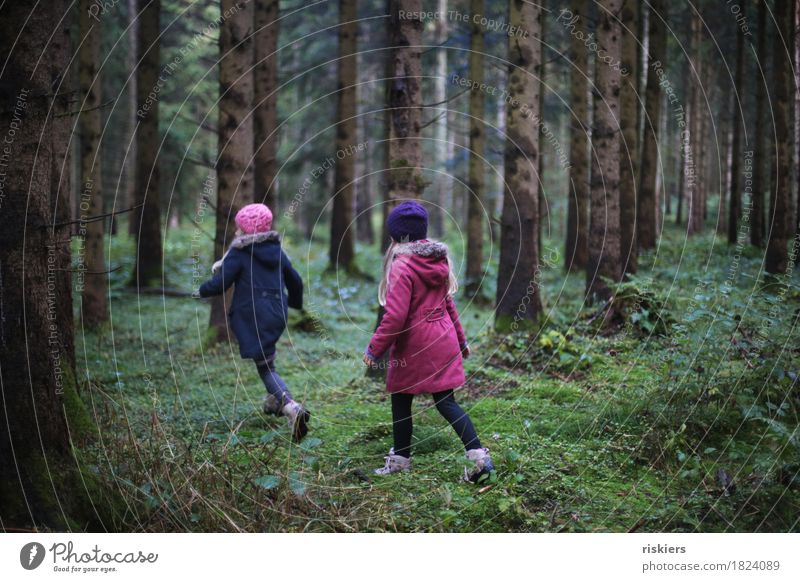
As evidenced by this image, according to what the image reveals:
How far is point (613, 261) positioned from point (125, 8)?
17197mm

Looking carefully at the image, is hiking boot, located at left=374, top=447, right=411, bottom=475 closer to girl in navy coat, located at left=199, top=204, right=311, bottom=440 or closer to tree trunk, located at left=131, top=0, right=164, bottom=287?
girl in navy coat, located at left=199, top=204, right=311, bottom=440

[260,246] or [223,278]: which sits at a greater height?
[260,246]

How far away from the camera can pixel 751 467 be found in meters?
5.18

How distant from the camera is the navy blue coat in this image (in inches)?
281

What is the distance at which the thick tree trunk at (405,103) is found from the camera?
808 cm

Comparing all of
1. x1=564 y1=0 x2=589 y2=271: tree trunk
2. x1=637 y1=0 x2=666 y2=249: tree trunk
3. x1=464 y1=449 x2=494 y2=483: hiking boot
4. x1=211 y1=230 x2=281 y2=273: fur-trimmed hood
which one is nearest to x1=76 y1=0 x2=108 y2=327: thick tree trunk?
x1=211 y1=230 x2=281 y2=273: fur-trimmed hood

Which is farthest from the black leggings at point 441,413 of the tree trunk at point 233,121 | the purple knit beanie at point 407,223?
the tree trunk at point 233,121

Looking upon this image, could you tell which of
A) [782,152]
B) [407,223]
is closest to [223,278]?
[407,223]

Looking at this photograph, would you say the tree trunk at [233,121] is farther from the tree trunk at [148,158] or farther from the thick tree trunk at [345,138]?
the tree trunk at [148,158]

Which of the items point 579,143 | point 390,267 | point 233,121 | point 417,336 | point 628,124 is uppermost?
point 628,124

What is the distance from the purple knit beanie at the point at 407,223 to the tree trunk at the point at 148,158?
11.0m

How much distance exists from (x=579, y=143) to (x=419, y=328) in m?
12.2

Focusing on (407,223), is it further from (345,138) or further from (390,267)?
(345,138)

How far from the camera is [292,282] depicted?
24.1 feet
